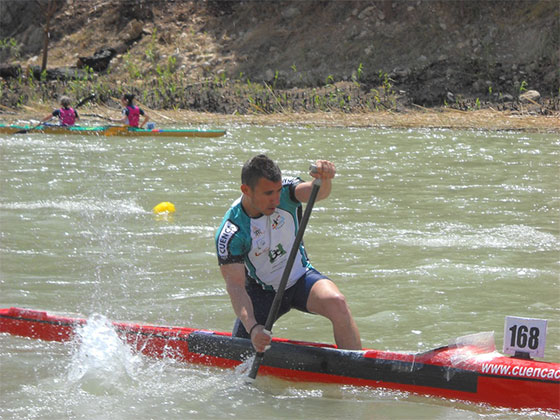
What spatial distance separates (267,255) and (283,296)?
0.25 metres

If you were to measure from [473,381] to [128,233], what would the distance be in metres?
5.28

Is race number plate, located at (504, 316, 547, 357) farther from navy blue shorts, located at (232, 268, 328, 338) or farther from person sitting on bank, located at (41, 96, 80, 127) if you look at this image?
person sitting on bank, located at (41, 96, 80, 127)

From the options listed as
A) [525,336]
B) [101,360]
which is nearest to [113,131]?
[101,360]

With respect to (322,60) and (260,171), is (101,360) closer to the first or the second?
(260,171)

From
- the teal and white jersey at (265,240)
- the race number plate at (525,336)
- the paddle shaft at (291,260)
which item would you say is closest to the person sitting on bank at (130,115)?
the teal and white jersey at (265,240)

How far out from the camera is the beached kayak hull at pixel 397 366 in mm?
4375

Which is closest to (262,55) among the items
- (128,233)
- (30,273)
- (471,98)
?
(471,98)

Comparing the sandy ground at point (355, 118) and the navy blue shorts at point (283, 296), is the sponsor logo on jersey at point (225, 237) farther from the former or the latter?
the sandy ground at point (355, 118)

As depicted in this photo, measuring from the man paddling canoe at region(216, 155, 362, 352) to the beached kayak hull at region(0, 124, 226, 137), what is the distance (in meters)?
11.9

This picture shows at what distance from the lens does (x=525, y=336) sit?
4.39 meters

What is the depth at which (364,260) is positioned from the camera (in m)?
7.85

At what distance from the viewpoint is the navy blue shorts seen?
4789 millimetres

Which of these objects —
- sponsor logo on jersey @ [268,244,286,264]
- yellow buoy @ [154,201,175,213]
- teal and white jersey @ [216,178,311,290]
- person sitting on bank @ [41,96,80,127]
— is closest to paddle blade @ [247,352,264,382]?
teal and white jersey @ [216,178,311,290]

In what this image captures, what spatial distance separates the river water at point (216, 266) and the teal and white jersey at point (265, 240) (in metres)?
0.62
